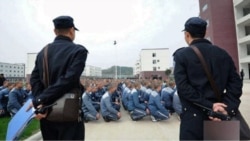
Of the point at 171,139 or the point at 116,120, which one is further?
the point at 116,120

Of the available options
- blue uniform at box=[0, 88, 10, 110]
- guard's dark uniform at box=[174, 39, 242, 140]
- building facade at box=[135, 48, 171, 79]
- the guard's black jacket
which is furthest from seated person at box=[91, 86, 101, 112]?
building facade at box=[135, 48, 171, 79]

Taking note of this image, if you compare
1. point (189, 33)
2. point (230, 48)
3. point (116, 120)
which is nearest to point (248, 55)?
point (230, 48)

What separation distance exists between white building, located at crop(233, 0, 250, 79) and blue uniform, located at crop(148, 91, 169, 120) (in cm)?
2988

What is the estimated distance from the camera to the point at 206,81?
2.14 m

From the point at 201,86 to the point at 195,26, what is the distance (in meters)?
0.56

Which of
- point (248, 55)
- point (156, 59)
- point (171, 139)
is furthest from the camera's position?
point (156, 59)

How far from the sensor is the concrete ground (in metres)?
6.61

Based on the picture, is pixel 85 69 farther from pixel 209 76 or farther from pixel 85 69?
pixel 209 76

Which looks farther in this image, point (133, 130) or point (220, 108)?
point (133, 130)

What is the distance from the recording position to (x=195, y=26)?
2.31m

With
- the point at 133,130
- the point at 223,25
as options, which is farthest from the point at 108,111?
the point at 223,25

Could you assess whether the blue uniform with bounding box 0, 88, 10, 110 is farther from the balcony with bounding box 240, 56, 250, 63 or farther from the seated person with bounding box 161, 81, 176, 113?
the balcony with bounding box 240, 56, 250, 63

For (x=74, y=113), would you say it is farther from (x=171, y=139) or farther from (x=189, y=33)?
(x=171, y=139)

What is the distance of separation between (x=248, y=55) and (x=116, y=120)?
32801mm
